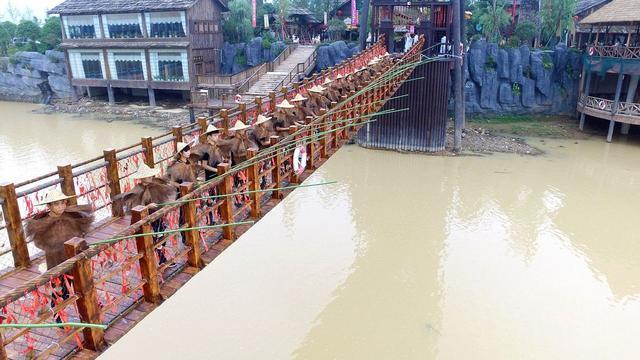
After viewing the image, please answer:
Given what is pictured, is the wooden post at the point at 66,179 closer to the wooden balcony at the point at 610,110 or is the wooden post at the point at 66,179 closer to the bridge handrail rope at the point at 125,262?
the bridge handrail rope at the point at 125,262

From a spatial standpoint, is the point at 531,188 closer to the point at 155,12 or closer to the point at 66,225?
the point at 66,225

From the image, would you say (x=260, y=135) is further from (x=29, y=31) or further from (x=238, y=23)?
(x=29, y=31)

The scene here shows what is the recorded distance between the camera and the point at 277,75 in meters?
22.9

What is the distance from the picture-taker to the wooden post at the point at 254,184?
6.16 meters

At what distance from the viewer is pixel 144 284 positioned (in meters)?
4.52

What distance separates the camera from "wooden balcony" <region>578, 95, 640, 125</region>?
770 inches

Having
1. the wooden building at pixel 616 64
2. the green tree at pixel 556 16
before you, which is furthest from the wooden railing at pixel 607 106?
the green tree at pixel 556 16

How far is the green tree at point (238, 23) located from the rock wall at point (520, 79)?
1263cm

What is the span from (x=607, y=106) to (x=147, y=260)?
71.8 ft

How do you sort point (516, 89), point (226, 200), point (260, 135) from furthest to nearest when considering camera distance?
point (516, 89) → point (260, 135) → point (226, 200)

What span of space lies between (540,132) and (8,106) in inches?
1254

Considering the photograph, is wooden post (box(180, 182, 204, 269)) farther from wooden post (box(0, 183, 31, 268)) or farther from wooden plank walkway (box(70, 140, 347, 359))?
wooden post (box(0, 183, 31, 268))

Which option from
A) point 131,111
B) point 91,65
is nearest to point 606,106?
point 131,111

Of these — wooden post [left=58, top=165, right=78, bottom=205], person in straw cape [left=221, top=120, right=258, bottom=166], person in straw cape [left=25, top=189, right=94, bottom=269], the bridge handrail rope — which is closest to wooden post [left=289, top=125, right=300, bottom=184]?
the bridge handrail rope
